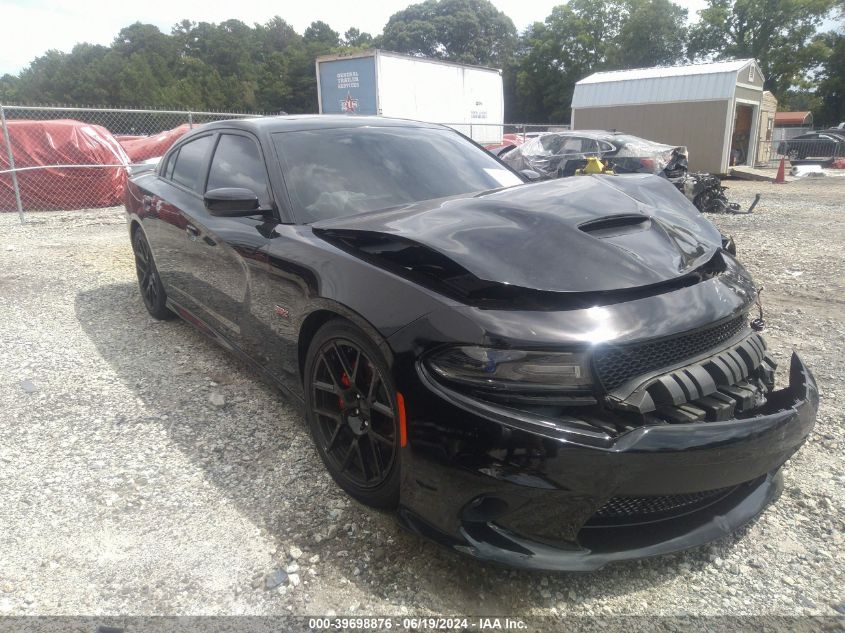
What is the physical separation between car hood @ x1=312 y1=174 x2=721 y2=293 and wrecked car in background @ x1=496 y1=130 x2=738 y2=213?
8180mm

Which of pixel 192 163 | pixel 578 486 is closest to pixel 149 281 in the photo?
pixel 192 163

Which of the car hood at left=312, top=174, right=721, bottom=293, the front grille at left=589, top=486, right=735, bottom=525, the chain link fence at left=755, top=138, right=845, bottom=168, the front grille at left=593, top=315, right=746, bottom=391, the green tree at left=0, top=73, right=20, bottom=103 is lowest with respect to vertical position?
the chain link fence at left=755, top=138, right=845, bottom=168

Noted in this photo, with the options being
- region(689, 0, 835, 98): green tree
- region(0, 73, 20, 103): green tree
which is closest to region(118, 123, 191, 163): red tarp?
region(689, 0, 835, 98): green tree

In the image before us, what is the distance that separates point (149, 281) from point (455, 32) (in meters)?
78.7

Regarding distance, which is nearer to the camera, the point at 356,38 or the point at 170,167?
the point at 170,167

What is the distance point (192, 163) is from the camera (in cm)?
398

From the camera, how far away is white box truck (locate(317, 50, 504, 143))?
1683cm

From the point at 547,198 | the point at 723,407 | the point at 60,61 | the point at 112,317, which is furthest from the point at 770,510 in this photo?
the point at 60,61

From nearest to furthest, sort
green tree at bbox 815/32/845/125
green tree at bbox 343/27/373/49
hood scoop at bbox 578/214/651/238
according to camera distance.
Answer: hood scoop at bbox 578/214/651/238
green tree at bbox 815/32/845/125
green tree at bbox 343/27/373/49

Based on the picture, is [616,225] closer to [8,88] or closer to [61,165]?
[61,165]

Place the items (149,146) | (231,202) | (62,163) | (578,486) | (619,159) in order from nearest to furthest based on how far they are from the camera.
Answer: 1. (578,486)
2. (231,202)
3. (62,163)
4. (619,159)
5. (149,146)

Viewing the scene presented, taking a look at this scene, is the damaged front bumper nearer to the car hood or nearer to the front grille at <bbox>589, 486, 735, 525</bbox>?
the front grille at <bbox>589, 486, 735, 525</bbox>

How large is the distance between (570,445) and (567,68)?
186ft

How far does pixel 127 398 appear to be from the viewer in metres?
3.54
